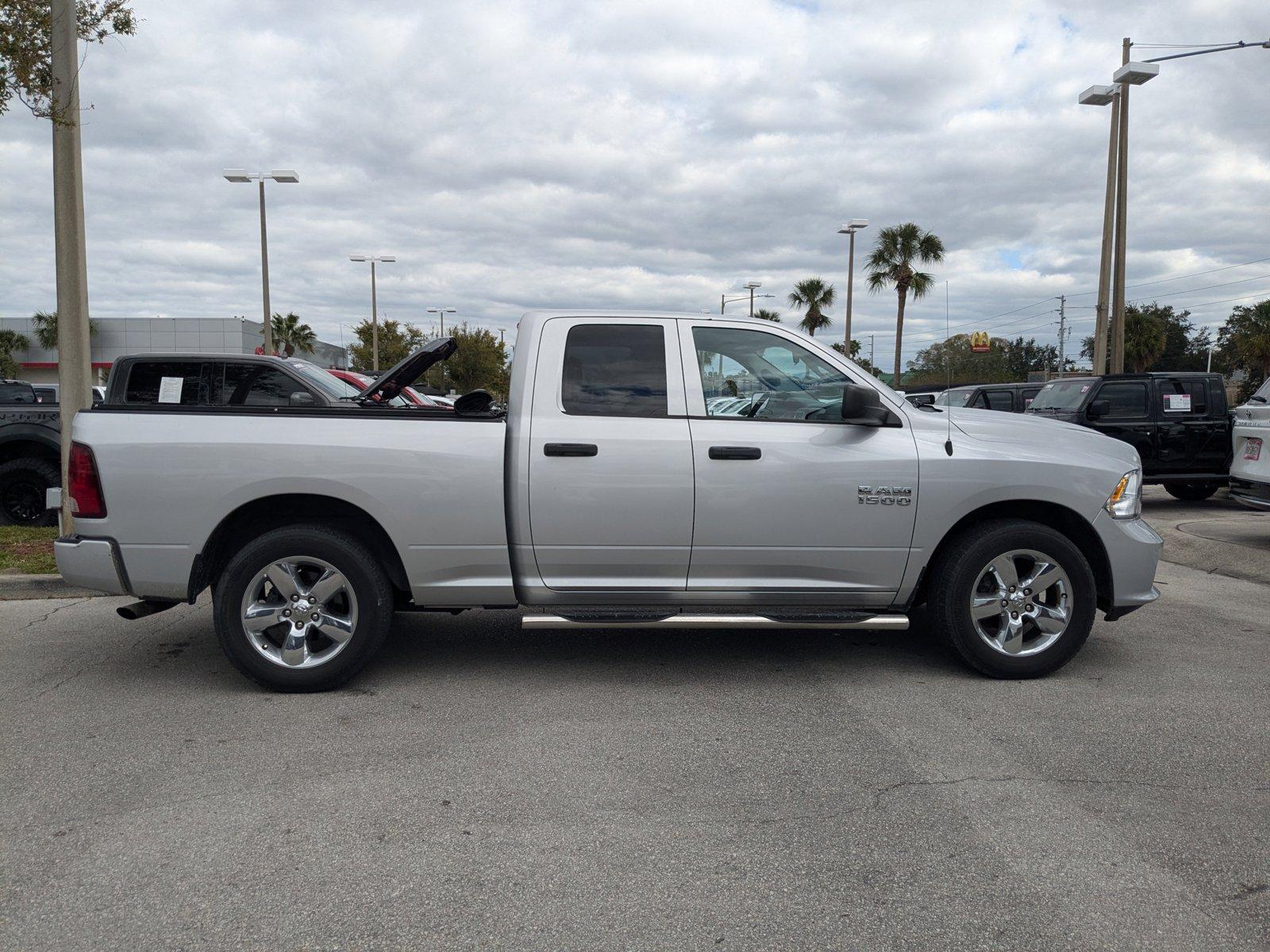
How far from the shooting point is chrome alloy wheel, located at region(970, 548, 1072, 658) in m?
4.89

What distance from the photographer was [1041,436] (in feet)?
16.6

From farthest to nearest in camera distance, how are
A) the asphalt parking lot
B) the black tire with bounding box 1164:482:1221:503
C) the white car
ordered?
the black tire with bounding box 1164:482:1221:503 → the white car → the asphalt parking lot

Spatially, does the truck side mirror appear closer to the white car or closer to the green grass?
the green grass

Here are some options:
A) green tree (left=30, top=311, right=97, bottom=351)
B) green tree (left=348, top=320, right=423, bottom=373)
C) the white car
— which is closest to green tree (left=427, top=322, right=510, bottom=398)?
green tree (left=348, top=320, right=423, bottom=373)

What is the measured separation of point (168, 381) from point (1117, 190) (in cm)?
1617

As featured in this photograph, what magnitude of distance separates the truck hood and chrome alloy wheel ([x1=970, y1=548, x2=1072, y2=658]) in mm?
565

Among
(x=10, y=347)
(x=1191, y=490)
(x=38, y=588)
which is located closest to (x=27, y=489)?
(x=38, y=588)

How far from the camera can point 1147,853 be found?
10.2 feet

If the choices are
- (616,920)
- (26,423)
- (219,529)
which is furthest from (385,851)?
(26,423)

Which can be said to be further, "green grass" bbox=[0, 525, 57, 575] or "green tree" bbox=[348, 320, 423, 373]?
"green tree" bbox=[348, 320, 423, 373]

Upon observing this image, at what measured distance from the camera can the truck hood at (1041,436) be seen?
4.96 meters

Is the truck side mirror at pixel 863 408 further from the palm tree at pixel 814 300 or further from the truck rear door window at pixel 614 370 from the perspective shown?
the palm tree at pixel 814 300

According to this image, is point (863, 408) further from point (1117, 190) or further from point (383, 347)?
point (383, 347)

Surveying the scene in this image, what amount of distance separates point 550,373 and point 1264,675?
4.03 m
